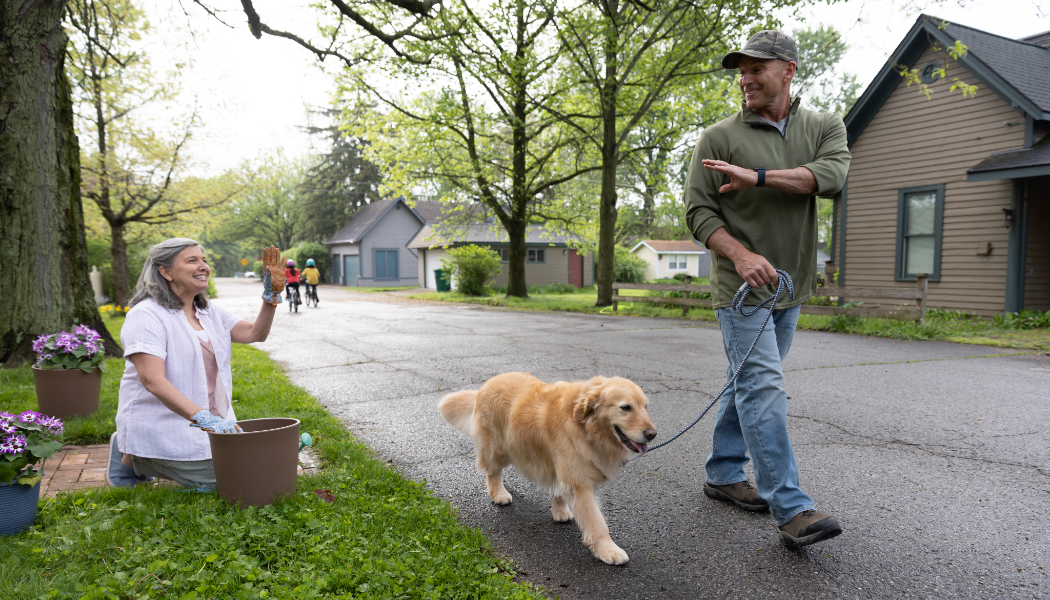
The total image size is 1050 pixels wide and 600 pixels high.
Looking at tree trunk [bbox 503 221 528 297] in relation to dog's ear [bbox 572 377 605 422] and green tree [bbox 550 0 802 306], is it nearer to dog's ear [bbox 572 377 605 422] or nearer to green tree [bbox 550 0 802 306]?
green tree [bbox 550 0 802 306]

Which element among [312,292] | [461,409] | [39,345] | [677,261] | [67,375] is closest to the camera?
[461,409]

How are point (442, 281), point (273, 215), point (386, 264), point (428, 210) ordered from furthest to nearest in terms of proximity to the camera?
1. point (273, 215)
2. point (428, 210)
3. point (386, 264)
4. point (442, 281)

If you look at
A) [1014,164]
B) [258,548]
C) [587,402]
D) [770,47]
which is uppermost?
[1014,164]

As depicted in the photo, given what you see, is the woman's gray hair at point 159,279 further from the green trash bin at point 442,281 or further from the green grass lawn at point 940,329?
the green trash bin at point 442,281

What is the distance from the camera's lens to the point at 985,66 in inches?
498

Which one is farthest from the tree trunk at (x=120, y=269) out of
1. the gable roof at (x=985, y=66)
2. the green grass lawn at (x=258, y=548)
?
the gable roof at (x=985, y=66)

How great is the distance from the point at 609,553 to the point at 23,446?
281cm

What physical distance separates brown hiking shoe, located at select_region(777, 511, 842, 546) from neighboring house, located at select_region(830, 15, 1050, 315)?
40.4 feet

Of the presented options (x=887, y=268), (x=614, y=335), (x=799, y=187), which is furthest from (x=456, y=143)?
(x=799, y=187)

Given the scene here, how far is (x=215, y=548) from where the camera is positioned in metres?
2.61

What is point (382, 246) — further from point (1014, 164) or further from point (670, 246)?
point (1014, 164)

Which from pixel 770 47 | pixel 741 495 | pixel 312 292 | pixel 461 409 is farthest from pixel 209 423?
pixel 312 292

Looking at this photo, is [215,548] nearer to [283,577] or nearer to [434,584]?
[283,577]

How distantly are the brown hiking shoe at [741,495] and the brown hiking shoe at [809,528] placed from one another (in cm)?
52
